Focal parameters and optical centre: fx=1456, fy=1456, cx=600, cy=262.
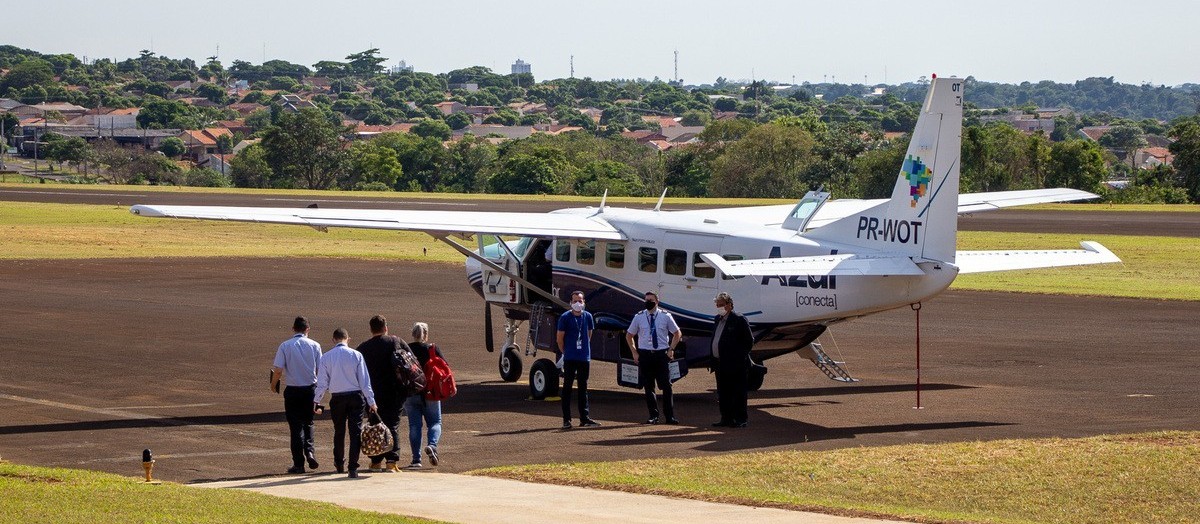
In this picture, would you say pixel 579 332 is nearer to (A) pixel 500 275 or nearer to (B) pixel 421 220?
(B) pixel 421 220

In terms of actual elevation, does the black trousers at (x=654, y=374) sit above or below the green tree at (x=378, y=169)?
below

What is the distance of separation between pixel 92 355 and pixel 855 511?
17.0 meters

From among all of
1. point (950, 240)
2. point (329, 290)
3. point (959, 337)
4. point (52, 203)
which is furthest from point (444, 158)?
point (950, 240)

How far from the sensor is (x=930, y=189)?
19.6 meters

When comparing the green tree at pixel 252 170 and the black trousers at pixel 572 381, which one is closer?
the black trousers at pixel 572 381

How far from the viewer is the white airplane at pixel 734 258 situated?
19.5m

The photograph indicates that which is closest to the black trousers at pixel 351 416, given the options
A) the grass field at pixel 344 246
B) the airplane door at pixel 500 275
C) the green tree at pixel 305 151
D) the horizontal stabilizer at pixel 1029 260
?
the airplane door at pixel 500 275

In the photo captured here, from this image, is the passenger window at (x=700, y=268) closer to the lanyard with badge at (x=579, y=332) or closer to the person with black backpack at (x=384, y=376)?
the lanyard with badge at (x=579, y=332)

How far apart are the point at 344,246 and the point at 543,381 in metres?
34.8

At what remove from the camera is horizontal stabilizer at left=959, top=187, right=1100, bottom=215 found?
975 inches

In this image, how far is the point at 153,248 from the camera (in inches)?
2084

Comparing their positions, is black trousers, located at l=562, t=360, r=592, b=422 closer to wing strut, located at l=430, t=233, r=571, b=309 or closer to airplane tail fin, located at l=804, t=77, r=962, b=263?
wing strut, located at l=430, t=233, r=571, b=309

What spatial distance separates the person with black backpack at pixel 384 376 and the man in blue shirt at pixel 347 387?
1.28 ft

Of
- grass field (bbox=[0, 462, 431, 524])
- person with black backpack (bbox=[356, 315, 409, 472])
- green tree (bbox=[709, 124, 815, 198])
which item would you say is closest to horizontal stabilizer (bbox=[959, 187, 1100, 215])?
person with black backpack (bbox=[356, 315, 409, 472])
